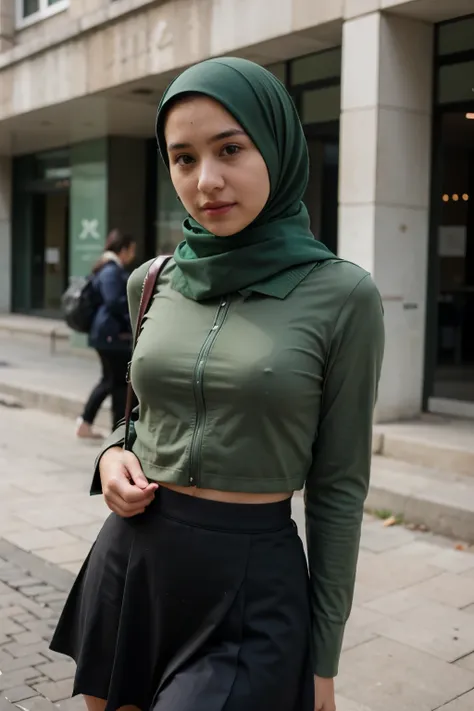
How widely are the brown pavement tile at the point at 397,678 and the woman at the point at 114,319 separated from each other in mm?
4474

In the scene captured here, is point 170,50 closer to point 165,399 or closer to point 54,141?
point 54,141

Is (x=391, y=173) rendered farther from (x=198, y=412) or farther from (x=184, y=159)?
(x=198, y=412)

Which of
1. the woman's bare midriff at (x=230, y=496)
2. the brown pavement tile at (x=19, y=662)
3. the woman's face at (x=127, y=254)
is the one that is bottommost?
the brown pavement tile at (x=19, y=662)

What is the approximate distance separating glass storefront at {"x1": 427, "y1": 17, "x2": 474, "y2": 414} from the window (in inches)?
326

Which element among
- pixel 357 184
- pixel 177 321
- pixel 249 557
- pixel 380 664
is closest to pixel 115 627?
pixel 249 557

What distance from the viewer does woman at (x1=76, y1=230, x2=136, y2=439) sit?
7.96 m

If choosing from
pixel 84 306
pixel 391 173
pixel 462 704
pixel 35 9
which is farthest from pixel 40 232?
pixel 462 704

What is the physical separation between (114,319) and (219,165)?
6.32m

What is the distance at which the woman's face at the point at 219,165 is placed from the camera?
1.73m

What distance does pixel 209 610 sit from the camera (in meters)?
1.78

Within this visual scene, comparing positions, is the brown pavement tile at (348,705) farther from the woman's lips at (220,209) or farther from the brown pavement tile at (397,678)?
the woman's lips at (220,209)

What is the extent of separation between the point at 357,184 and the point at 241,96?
612cm

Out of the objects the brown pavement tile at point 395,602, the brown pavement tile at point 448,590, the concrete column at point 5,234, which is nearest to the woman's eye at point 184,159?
the brown pavement tile at point 395,602

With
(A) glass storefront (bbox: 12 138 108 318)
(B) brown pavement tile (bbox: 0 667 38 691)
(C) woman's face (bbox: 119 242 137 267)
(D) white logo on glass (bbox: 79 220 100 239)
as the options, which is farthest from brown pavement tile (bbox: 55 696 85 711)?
(D) white logo on glass (bbox: 79 220 100 239)
